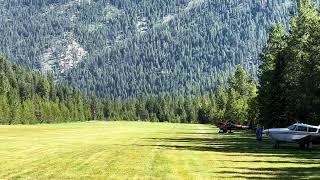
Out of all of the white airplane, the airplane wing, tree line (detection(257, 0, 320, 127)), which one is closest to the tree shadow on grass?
the airplane wing

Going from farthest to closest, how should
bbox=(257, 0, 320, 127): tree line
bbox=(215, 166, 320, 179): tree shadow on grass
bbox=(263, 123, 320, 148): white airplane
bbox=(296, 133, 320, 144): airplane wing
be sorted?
bbox=(257, 0, 320, 127): tree line
bbox=(263, 123, 320, 148): white airplane
bbox=(296, 133, 320, 144): airplane wing
bbox=(215, 166, 320, 179): tree shadow on grass

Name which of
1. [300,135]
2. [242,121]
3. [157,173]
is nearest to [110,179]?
[157,173]

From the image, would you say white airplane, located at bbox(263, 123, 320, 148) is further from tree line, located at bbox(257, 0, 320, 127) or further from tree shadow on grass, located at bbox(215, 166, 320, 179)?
tree shadow on grass, located at bbox(215, 166, 320, 179)

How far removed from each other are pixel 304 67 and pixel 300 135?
16.2 metres

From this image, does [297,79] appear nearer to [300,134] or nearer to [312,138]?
[300,134]

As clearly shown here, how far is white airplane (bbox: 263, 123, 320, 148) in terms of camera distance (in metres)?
49.6

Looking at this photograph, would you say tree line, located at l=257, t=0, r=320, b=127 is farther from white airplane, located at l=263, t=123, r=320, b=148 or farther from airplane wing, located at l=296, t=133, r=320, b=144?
airplane wing, located at l=296, t=133, r=320, b=144

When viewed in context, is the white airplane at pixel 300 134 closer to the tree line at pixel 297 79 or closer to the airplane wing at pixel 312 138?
the airplane wing at pixel 312 138

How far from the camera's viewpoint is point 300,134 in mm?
50375

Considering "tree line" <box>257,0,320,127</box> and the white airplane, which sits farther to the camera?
"tree line" <box>257,0,320,127</box>

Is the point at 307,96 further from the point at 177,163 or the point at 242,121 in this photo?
the point at 242,121

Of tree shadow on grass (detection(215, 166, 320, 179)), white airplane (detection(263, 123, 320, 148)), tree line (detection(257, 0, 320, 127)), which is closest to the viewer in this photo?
tree shadow on grass (detection(215, 166, 320, 179))

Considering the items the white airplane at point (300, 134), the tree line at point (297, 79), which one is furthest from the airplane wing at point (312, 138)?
the tree line at point (297, 79)

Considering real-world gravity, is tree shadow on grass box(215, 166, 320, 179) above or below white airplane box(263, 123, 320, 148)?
above
